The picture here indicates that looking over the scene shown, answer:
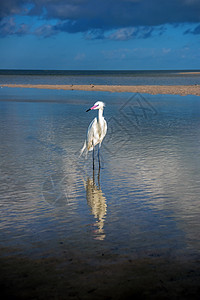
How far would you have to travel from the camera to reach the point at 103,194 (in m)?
8.19

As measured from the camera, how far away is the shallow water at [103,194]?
18.9 feet

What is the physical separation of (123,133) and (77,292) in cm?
1184

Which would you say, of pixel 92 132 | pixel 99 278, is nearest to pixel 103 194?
pixel 92 132

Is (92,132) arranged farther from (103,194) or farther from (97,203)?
(97,203)

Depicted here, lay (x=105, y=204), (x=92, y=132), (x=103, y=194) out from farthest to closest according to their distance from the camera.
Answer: (x=92, y=132)
(x=103, y=194)
(x=105, y=204)

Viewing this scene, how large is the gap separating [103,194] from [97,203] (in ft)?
2.03

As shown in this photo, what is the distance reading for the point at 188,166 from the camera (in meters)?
10.2

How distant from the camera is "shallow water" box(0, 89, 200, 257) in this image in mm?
5762

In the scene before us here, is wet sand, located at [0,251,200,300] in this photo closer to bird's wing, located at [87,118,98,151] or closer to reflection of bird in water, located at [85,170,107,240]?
reflection of bird in water, located at [85,170,107,240]

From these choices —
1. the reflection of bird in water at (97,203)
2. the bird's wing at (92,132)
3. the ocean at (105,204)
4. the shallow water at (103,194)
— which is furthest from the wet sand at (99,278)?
the bird's wing at (92,132)

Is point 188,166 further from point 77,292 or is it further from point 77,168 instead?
point 77,292

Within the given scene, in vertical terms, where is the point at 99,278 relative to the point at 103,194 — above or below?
below

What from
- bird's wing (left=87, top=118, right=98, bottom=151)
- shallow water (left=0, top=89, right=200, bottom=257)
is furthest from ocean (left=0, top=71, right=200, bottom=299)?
bird's wing (left=87, top=118, right=98, bottom=151)

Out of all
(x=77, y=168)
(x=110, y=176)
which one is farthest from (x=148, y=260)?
(x=77, y=168)
